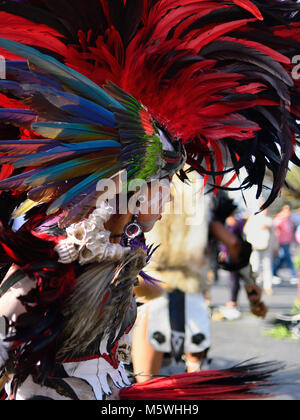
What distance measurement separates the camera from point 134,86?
208 centimetres

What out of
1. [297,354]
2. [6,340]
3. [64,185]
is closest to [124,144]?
[64,185]

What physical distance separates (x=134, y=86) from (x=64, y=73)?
1.26 feet

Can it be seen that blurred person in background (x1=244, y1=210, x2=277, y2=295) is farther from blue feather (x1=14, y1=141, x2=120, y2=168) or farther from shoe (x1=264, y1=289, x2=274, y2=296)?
blue feather (x1=14, y1=141, x2=120, y2=168)

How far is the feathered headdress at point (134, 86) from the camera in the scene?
1.73 metres

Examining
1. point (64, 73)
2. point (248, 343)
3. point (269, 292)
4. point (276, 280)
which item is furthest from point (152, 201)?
point (276, 280)

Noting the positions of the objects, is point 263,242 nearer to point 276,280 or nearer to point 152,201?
point 276,280

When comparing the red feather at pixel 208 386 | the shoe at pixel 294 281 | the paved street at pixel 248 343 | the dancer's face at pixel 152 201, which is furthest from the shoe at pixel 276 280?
the dancer's face at pixel 152 201

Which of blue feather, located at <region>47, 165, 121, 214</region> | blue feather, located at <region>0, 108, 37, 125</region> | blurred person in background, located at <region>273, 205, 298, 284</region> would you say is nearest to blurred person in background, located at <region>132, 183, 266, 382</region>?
blue feather, located at <region>47, 165, 121, 214</region>

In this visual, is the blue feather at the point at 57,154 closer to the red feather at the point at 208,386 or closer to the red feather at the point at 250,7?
the red feather at the point at 250,7

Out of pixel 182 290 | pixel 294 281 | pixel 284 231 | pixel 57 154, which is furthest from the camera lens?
pixel 294 281

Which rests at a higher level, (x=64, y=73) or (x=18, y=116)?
(x=64, y=73)

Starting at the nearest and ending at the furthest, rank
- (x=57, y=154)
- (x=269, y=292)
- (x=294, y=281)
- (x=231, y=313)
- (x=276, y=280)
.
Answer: (x=57, y=154) → (x=231, y=313) → (x=269, y=292) → (x=276, y=280) → (x=294, y=281)

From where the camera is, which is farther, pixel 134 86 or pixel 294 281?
pixel 294 281

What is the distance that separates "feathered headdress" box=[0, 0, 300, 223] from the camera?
173 cm
